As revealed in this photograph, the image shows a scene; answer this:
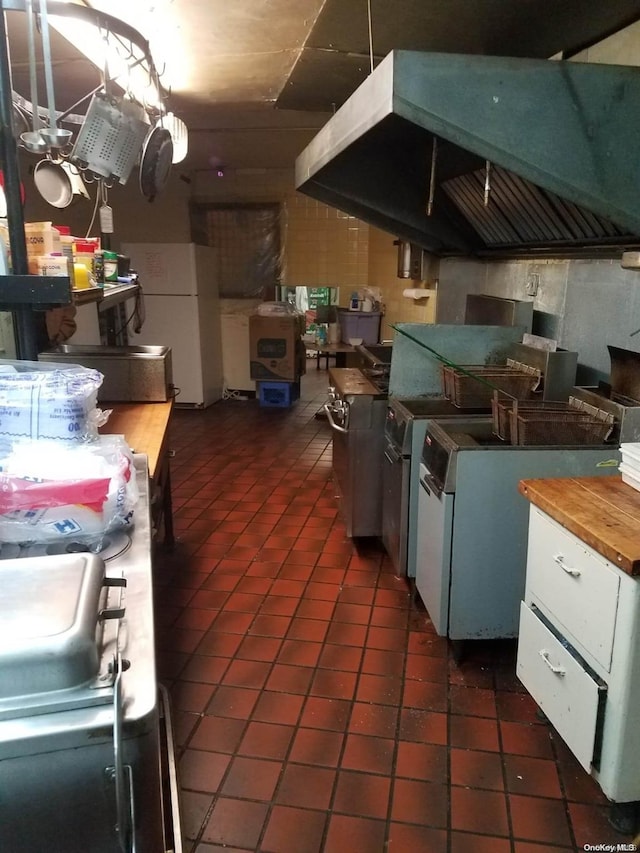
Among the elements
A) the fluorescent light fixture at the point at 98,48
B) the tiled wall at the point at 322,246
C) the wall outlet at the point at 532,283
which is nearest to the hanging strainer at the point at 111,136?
the fluorescent light fixture at the point at 98,48

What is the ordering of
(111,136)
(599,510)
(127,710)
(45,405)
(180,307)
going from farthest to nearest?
(180,307)
(111,136)
(599,510)
(45,405)
(127,710)

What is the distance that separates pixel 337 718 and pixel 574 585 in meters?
0.90

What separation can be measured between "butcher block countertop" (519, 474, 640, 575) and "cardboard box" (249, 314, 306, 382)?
4.40 metres

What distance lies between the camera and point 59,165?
2.44m

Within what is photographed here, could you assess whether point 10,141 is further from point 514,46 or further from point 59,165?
point 514,46

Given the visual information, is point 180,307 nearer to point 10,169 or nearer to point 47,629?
point 10,169

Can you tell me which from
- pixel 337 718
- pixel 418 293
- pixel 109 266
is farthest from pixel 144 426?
pixel 418 293

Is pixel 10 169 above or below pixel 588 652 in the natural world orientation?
Result: above

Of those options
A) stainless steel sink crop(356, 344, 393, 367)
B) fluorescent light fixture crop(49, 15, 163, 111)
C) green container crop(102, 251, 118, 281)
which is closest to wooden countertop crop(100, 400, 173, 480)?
green container crop(102, 251, 118, 281)

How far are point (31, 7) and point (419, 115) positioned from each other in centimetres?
112

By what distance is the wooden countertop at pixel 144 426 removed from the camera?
2.30m

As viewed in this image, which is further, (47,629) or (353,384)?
(353,384)

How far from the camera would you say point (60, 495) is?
3.79ft

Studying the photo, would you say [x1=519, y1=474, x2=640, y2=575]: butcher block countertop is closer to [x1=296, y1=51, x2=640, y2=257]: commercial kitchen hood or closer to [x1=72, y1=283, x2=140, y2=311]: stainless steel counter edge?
[x1=296, y1=51, x2=640, y2=257]: commercial kitchen hood
